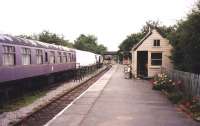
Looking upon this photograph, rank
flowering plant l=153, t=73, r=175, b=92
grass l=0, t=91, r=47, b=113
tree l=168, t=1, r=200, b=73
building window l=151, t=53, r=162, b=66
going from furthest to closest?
building window l=151, t=53, r=162, b=66 < flowering plant l=153, t=73, r=175, b=92 < tree l=168, t=1, r=200, b=73 < grass l=0, t=91, r=47, b=113

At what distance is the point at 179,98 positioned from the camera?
16797 millimetres

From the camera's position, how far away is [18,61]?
17562 mm

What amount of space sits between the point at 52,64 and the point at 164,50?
12.3 metres

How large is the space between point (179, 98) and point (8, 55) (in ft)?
27.5

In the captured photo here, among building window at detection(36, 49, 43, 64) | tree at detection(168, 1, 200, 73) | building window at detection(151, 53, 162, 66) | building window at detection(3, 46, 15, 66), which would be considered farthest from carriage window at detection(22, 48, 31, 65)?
building window at detection(151, 53, 162, 66)

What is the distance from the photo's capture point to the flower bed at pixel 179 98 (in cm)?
1314

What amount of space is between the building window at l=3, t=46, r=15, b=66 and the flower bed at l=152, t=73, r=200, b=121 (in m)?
7.93

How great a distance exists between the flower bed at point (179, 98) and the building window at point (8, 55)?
793 cm

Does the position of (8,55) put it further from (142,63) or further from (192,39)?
(142,63)

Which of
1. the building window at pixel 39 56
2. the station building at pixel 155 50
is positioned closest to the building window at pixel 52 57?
the building window at pixel 39 56

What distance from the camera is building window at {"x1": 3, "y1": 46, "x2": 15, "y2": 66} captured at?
15.8 m

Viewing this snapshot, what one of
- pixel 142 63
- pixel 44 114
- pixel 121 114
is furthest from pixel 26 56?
pixel 142 63

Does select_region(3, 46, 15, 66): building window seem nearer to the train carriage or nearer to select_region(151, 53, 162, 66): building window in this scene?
the train carriage

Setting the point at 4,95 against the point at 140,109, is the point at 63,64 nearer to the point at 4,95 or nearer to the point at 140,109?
the point at 4,95
